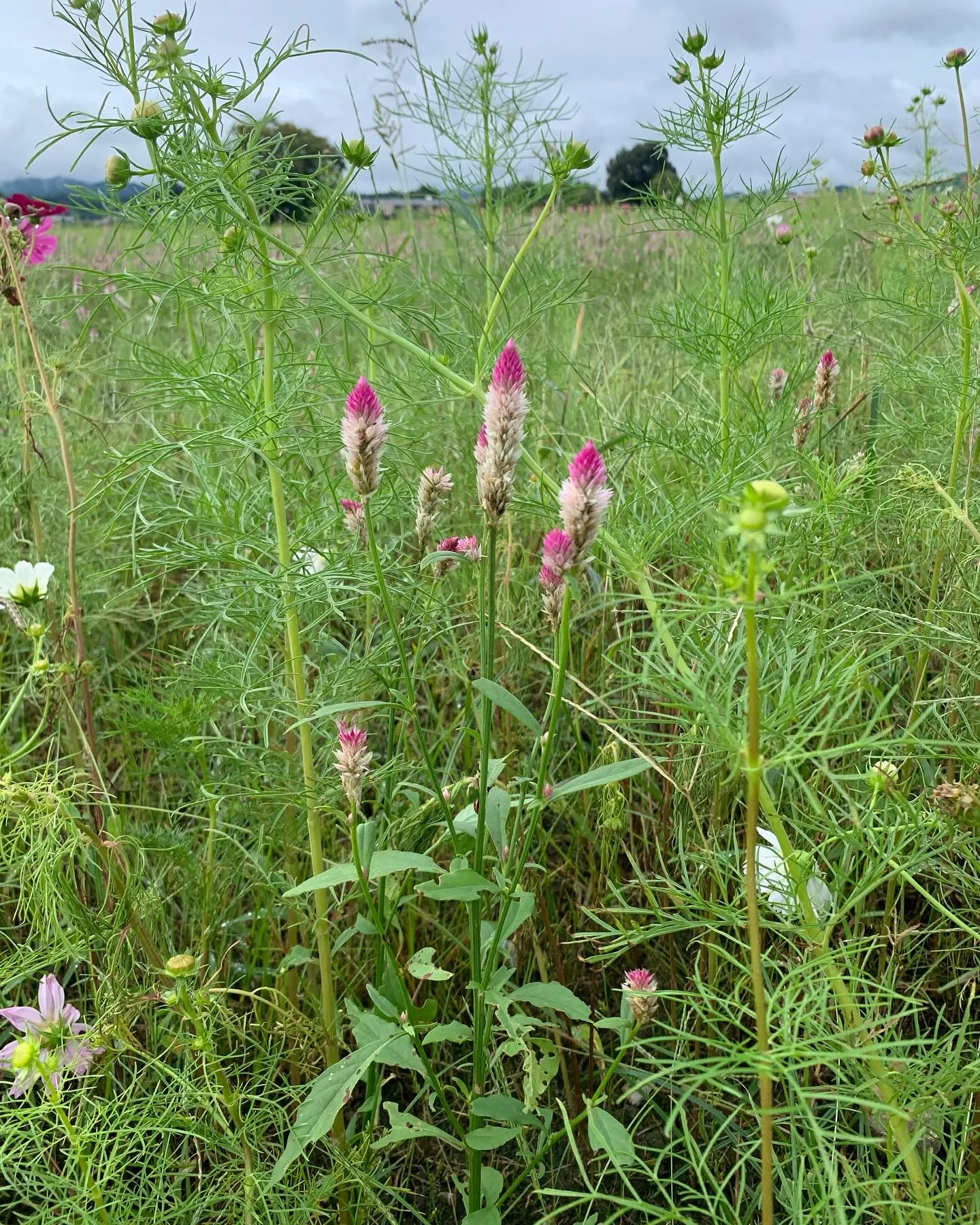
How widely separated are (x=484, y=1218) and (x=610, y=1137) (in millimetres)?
156

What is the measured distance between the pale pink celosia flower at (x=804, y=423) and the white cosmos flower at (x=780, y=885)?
820 millimetres

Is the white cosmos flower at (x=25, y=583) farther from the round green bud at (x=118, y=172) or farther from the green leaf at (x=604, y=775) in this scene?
the green leaf at (x=604, y=775)

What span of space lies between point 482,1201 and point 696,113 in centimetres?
144

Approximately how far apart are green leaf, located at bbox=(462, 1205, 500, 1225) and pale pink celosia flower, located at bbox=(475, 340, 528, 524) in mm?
647

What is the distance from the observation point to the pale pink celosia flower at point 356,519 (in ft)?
3.94

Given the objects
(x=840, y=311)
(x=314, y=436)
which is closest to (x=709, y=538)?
(x=314, y=436)

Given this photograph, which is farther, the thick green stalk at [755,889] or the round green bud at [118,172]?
the round green bud at [118,172]

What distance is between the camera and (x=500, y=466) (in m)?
0.82

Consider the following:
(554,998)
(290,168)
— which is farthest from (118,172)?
(554,998)

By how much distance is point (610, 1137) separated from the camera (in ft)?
2.80

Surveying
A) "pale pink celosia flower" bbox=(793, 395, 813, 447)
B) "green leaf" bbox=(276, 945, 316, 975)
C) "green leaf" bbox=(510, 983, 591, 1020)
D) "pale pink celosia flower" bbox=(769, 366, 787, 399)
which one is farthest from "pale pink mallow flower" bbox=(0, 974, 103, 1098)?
"pale pink celosia flower" bbox=(769, 366, 787, 399)

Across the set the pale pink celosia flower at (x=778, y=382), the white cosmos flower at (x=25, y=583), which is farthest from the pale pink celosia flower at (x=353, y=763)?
the pale pink celosia flower at (x=778, y=382)

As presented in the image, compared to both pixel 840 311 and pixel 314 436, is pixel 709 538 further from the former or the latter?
pixel 840 311

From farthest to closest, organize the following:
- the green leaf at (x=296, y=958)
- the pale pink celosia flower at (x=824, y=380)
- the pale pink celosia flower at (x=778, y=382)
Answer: the pale pink celosia flower at (x=778, y=382), the pale pink celosia flower at (x=824, y=380), the green leaf at (x=296, y=958)
